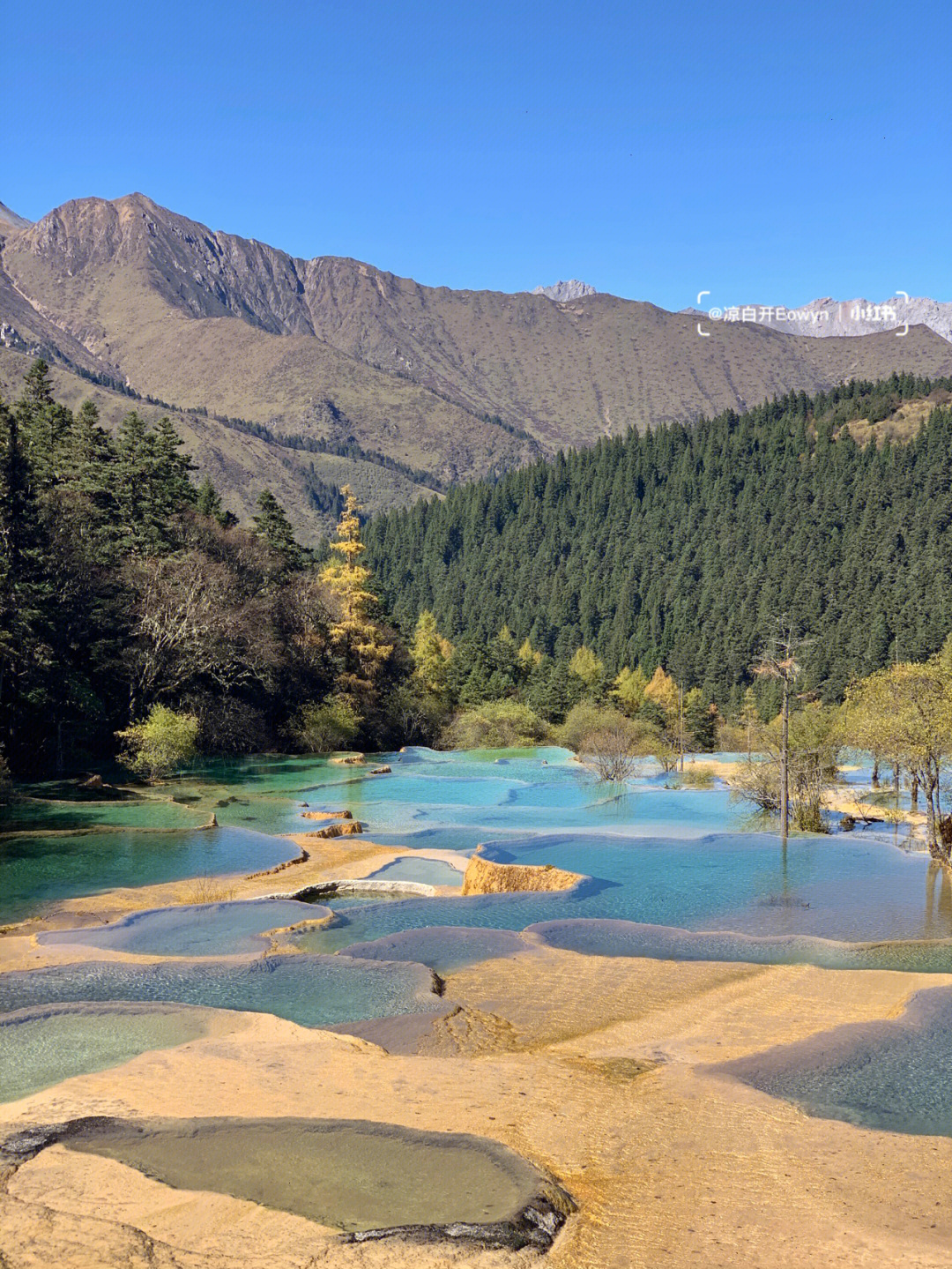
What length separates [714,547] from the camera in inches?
5108

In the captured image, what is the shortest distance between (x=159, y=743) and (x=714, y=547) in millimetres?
103974

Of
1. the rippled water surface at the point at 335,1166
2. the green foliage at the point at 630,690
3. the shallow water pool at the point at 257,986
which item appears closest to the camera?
the rippled water surface at the point at 335,1166

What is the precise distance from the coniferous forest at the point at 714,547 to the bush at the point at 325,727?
3722cm

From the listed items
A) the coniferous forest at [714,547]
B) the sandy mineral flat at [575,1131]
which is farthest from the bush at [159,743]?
the coniferous forest at [714,547]

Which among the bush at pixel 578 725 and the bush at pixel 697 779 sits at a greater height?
the bush at pixel 578 725

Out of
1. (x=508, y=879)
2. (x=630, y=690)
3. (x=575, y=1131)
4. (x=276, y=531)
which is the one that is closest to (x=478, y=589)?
(x=630, y=690)

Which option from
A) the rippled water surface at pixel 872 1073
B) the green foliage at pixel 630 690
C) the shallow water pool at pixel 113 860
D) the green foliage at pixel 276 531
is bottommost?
the shallow water pool at pixel 113 860

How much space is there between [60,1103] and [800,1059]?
806cm

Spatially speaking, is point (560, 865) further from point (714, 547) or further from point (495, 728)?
point (714, 547)

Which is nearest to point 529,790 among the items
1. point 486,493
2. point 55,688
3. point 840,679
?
point 55,688

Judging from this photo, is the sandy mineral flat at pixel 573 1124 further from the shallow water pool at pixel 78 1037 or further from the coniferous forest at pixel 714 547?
the coniferous forest at pixel 714 547

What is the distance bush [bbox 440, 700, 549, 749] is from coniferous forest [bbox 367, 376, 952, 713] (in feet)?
85.1

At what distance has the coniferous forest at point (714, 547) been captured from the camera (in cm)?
10044

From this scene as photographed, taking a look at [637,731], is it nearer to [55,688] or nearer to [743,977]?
[55,688]
